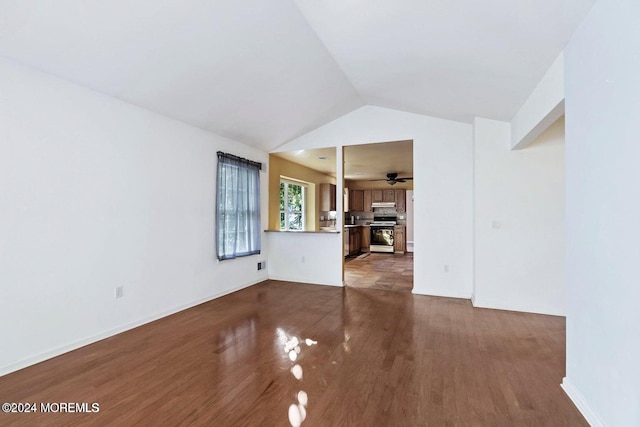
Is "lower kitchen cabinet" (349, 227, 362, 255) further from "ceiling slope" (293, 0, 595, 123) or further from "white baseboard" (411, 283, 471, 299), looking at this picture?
"ceiling slope" (293, 0, 595, 123)

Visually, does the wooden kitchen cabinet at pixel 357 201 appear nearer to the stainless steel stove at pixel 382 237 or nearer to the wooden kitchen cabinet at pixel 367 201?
the wooden kitchen cabinet at pixel 367 201

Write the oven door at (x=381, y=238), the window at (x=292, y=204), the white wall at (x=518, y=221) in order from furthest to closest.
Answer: the oven door at (x=381, y=238)
the window at (x=292, y=204)
the white wall at (x=518, y=221)

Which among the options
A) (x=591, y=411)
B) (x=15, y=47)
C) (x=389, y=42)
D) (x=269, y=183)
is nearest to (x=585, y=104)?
(x=389, y=42)

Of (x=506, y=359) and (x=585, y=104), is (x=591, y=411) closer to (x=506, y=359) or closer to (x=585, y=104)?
(x=506, y=359)

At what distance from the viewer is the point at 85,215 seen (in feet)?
9.08

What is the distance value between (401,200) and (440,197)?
18.2ft

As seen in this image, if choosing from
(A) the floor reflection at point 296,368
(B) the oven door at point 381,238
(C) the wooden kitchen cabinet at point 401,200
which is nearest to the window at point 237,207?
(A) the floor reflection at point 296,368

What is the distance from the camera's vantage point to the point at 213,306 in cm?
393

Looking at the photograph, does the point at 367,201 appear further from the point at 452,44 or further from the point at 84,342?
the point at 84,342

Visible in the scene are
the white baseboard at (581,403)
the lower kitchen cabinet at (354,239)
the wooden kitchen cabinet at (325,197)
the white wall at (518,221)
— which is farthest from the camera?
the lower kitchen cabinet at (354,239)

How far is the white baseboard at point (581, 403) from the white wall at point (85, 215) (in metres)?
3.80

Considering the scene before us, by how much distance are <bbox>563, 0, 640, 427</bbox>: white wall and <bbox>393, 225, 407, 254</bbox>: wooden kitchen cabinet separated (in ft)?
24.2

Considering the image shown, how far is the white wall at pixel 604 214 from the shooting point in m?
1.37

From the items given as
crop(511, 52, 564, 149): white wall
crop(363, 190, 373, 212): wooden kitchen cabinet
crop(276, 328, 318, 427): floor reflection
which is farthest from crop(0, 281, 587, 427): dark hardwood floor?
crop(363, 190, 373, 212): wooden kitchen cabinet
